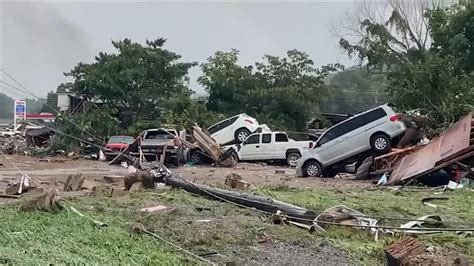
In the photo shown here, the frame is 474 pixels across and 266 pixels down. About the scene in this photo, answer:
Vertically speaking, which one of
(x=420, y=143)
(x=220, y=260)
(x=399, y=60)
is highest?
(x=399, y=60)

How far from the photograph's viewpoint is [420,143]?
72.7 ft

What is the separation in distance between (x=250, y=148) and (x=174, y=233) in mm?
22115

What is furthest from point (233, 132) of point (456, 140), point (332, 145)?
point (456, 140)

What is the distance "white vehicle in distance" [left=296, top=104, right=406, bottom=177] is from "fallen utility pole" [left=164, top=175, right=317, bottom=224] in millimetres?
9599

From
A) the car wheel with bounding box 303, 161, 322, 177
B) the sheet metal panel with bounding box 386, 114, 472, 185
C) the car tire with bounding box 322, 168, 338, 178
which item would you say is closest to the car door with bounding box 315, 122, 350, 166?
the car wheel with bounding box 303, 161, 322, 177

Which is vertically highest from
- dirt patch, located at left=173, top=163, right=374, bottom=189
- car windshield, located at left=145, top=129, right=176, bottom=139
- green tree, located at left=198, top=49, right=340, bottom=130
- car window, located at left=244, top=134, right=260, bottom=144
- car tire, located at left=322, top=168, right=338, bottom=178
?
green tree, located at left=198, top=49, right=340, bottom=130

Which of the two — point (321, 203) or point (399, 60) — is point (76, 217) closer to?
point (321, 203)

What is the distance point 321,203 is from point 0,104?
3504cm

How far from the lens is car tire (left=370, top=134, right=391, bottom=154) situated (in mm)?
22188

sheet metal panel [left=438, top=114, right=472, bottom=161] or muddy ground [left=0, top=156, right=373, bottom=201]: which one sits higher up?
sheet metal panel [left=438, top=114, right=472, bottom=161]

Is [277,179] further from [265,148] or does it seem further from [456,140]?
[265,148]

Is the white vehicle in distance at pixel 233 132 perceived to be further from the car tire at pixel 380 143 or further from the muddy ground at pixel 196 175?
the car tire at pixel 380 143

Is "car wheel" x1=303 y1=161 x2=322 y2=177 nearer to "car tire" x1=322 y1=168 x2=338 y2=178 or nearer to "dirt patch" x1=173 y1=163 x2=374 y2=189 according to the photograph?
"car tire" x1=322 y1=168 x2=338 y2=178

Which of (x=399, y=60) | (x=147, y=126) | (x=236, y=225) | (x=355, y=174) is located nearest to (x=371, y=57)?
(x=399, y=60)
